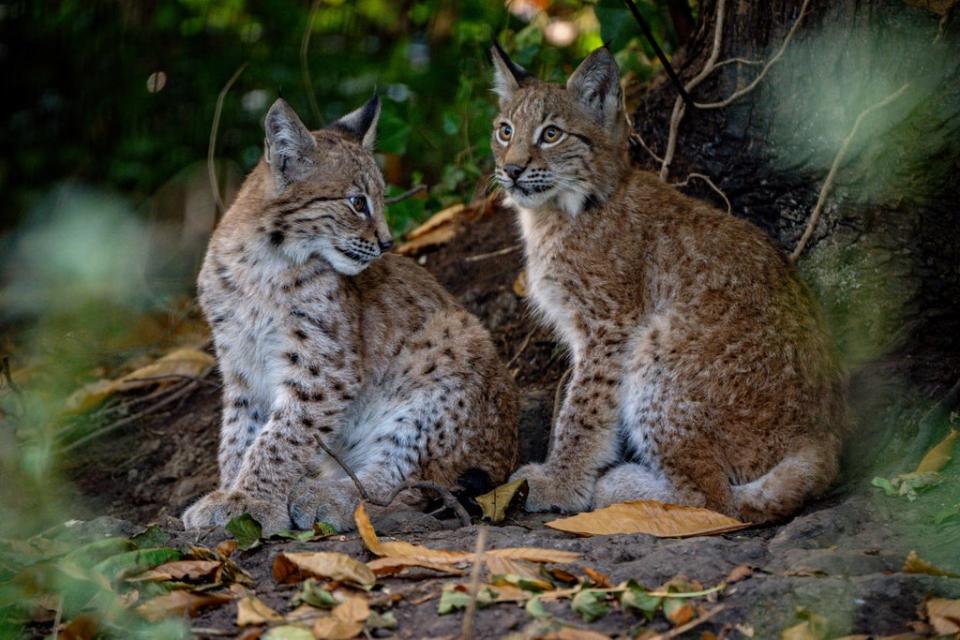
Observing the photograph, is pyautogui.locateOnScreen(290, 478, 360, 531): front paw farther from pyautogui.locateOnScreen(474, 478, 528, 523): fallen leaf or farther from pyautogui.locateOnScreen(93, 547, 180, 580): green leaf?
pyautogui.locateOnScreen(93, 547, 180, 580): green leaf

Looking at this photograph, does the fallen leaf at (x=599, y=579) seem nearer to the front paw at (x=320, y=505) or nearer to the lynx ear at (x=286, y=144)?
the front paw at (x=320, y=505)

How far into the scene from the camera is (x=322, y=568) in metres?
3.58

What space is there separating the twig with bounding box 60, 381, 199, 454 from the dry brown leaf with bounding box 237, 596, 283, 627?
121 inches

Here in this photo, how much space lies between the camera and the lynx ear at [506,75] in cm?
584

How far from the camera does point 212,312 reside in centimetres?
509

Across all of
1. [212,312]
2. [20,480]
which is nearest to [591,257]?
[212,312]

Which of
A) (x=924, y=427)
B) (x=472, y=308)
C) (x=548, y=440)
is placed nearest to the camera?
(x=924, y=427)

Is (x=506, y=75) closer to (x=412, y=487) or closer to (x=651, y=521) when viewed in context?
(x=412, y=487)

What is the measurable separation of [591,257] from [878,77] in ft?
5.06

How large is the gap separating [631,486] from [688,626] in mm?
1716

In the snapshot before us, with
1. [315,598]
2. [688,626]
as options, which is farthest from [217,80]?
[688,626]

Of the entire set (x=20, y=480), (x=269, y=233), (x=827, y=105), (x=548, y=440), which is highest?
(x=827, y=105)

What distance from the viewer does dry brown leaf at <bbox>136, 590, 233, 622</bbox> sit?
3.26 meters

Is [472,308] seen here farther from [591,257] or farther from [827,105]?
[827,105]
